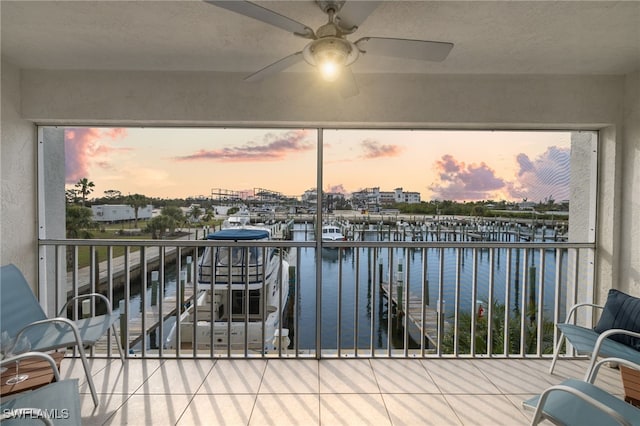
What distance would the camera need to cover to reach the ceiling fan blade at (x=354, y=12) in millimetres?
1351

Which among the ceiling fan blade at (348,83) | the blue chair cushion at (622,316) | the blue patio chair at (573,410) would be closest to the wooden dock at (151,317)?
the ceiling fan blade at (348,83)

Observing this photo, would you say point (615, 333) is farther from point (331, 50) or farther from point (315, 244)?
point (331, 50)

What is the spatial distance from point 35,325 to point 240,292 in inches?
58.9

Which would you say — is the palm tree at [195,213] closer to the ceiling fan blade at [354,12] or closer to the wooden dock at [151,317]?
the wooden dock at [151,317]

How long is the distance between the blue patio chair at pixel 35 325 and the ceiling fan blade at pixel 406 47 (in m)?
2.51

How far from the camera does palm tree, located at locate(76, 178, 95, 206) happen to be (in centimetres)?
295

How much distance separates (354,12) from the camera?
1.46 metres

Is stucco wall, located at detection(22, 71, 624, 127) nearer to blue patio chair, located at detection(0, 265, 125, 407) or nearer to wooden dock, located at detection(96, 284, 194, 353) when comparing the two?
blue patio chair, located at detection(0, 265, 125, 407)

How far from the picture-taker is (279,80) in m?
2.71

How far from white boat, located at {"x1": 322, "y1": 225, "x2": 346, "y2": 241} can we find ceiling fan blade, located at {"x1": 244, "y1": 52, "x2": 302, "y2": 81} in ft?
4.56

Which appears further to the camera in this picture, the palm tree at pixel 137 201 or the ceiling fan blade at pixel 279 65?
the palm tree at pixel 137 201

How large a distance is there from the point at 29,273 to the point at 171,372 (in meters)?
1.56

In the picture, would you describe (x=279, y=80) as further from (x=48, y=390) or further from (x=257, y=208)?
(x=48, y=390)

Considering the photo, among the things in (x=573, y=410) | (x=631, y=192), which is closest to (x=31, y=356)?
(x=573, y=410)
